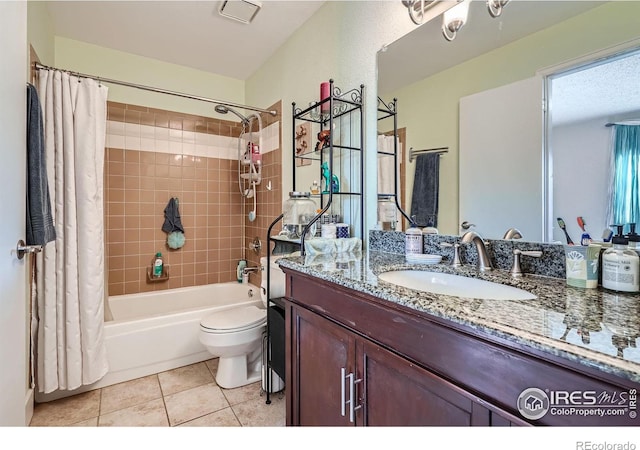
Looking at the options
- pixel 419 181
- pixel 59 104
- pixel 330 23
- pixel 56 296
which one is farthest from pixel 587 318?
pixel 59 104

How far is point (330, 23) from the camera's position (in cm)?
188

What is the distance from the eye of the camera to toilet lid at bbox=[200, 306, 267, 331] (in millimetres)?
1825

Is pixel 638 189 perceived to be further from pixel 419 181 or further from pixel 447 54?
pixel 447 54

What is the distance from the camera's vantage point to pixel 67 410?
1.67m

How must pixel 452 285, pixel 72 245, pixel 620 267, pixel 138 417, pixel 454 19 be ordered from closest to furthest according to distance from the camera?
pixel 620 267
pixel 452 285
pixel 454 19
pixel 138 417
pixel 72 245

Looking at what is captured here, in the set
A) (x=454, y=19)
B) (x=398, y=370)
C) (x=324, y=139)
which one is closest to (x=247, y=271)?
(x=324, y=139)

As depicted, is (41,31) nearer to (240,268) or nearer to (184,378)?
(240,268)

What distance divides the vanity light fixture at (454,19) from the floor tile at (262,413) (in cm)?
197

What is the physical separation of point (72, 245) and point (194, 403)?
1129mm

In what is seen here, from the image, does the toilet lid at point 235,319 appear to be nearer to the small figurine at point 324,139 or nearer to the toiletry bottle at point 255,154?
the small figurine at point 324,139

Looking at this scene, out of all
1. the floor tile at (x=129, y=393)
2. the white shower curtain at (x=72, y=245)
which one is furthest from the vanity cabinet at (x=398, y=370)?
the white shower curtain at (x=72, y=245)

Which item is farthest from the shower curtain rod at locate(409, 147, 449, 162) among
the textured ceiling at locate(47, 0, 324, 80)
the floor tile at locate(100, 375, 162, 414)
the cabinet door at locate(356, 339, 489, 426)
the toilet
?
the floor tile at locate(100, 375, 162, 414)

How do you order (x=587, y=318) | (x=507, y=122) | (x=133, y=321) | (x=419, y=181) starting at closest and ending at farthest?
(x=587, y=318)
(x=507, y=122)
(x=419, y=181)
(x=133, y=321)

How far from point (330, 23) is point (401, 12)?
58 cm
